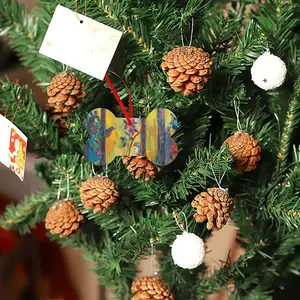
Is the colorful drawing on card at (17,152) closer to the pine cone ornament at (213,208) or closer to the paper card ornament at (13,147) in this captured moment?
the paper card ornament at (13,147)

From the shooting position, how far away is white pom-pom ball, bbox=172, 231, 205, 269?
54cm

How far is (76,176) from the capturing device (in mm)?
650

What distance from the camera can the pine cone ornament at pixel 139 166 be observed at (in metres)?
0.56

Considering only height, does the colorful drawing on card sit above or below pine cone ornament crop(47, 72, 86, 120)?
below

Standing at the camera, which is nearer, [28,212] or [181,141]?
[181,141]

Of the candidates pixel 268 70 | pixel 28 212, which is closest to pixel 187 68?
pixel 268 70

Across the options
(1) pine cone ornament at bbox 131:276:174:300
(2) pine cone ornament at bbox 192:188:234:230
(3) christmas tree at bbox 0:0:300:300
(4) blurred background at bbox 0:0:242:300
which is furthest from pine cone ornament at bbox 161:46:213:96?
(4) blurred background at bbox 0:0:242:300

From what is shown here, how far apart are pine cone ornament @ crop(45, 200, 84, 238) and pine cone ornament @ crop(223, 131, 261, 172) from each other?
0.64 feet

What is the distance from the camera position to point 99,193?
577mm

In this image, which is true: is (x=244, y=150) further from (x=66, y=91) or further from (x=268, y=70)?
(x=66, y=91)

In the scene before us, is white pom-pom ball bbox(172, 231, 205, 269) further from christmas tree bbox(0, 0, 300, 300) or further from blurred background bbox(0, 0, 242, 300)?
blurred background bbox(0, 0, 242, 300)

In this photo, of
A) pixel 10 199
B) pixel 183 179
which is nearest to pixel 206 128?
pixel 183 179

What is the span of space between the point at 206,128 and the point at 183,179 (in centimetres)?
7

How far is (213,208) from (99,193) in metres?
0.13
